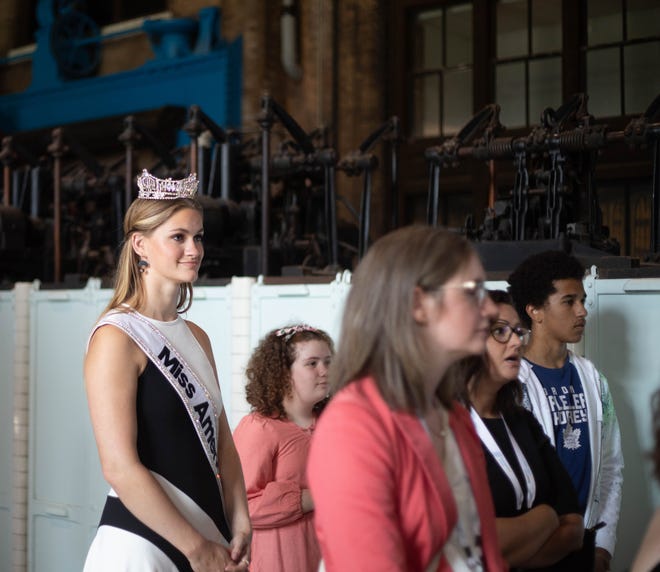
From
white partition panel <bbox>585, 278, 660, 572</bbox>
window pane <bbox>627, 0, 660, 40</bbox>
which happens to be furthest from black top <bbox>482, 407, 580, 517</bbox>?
window pane <bbox>627, 0, 660, 40</bbox>

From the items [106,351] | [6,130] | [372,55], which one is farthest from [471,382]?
[6,130]

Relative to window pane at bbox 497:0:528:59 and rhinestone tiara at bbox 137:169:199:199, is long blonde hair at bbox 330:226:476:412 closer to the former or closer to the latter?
rhinestone tiara at bbox 137:169:199:199

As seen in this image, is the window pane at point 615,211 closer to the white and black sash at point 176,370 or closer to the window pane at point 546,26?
the window pane at point 546,26

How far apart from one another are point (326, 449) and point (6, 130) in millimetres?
9067

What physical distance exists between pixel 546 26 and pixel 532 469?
596cm

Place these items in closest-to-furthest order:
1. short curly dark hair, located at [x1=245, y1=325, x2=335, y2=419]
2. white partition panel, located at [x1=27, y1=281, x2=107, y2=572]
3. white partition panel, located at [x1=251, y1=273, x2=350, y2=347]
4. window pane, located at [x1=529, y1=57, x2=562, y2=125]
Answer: short curly dark hair, located at [x1=245, y1=325, x2=335, y2=419]
white partition panel, located at [x1=251, y1=273, x2=350, y2=347]
white partition panel, located at [x1=27, y1=281, x2=107, y2=572]
window pane, located at [x1=529, y1=57, x2=562, y2=125]

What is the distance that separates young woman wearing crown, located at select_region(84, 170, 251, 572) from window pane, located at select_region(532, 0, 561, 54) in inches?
222

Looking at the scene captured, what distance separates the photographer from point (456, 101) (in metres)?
7.69

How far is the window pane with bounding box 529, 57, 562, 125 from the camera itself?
23.8ft

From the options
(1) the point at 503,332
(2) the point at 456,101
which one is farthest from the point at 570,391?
(2) the point at 456,101

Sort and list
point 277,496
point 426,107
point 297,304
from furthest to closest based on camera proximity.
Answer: point 426,107, point 297,304, point 277,496

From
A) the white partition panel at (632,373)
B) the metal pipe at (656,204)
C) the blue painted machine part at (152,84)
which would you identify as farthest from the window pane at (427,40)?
the white partition panel at (632,373)

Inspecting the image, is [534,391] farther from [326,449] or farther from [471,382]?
[326,449]

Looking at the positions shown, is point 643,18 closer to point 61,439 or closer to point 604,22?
point 604,22
